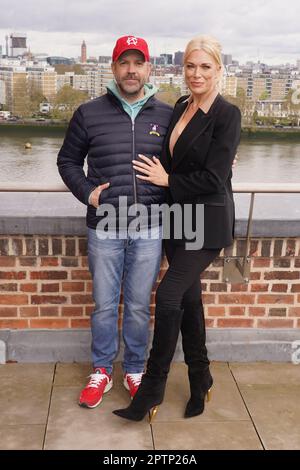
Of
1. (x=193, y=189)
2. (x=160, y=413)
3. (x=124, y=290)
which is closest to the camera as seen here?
(x=193, y=189)

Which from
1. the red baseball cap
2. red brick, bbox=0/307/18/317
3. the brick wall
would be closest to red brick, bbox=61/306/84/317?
the brick wall

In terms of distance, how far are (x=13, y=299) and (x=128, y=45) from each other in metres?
1.33

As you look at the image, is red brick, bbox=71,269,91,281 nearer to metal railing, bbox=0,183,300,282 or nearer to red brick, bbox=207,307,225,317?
metal railing, bbox=0,183,300,282

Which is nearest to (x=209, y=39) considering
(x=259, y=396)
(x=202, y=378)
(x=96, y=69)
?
(x=202, y=378)

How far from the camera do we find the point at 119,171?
2.20m

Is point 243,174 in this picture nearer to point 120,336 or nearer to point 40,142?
point 40,142

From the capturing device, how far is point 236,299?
2777 millimetres

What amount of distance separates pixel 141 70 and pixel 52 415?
1458 mm

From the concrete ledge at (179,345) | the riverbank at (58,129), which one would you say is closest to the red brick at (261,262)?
the concrete ledge at (179,345)

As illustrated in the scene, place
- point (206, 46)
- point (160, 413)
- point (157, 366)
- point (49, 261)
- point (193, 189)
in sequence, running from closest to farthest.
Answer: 1. point (206, 46)
2. point (193, 189)
3. point (157, 366)
4. point (160, 413)
5. point (49, 261)

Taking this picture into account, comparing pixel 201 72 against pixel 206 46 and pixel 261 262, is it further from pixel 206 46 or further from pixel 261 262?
pixel 261 262

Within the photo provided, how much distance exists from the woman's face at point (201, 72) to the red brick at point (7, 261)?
1198 millimetres

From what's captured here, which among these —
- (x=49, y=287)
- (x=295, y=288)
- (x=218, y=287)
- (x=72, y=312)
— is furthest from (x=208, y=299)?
(x=49, y=287)

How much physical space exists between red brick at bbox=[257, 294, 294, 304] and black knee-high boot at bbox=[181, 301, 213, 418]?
1.82ft
